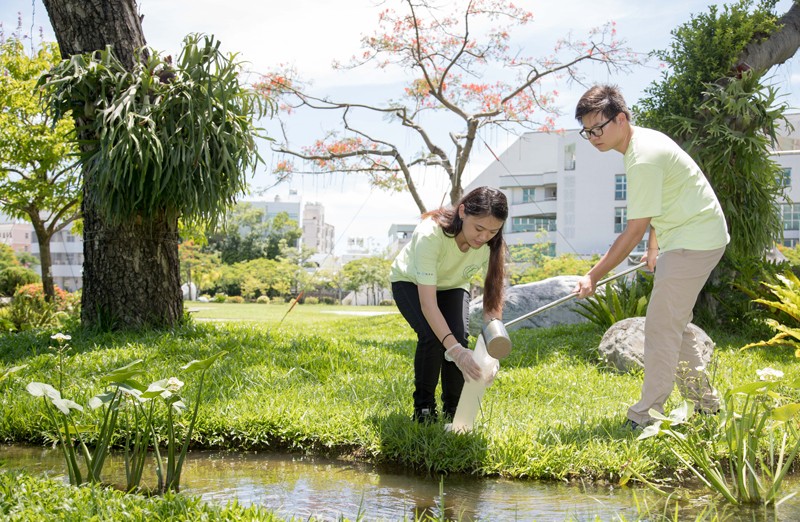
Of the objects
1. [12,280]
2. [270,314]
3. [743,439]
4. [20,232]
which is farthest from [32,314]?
[20,232]

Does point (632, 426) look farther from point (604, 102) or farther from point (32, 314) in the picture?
point (32, 314)

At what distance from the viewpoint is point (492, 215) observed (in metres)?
3.26

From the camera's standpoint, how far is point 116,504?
2297mm

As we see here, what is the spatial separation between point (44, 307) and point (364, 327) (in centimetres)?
480

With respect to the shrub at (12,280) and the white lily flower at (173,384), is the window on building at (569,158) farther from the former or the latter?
the white lily flower at (173,384)

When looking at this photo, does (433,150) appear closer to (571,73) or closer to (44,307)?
(571,73)

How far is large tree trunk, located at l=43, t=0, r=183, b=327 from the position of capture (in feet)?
20.1

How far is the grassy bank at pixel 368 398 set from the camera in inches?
128

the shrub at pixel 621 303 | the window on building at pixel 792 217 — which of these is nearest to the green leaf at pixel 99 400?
the shrub at pixel 621 303

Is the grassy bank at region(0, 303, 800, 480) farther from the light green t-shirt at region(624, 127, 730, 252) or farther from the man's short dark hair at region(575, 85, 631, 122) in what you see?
the man's short dark hair at region(575, 85, 631, 122)

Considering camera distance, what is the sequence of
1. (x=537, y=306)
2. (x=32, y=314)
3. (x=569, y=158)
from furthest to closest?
(x=569, y=158)
(x=537, y=306)
(x=32, y=314)

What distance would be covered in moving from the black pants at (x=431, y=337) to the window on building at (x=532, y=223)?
41.3m

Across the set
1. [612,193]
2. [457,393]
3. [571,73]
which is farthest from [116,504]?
[612,193]

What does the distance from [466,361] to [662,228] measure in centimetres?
128
